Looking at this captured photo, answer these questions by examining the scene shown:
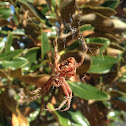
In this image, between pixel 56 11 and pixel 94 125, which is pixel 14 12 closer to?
pixel 56 11

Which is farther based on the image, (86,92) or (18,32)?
(18,32)

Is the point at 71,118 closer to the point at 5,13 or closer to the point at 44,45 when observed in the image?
the point at 44,45

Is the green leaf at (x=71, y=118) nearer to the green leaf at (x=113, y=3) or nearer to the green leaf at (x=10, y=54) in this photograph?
the green leaf at (x=10, y=54)

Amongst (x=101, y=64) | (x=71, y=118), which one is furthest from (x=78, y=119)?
(x=101, y=64)

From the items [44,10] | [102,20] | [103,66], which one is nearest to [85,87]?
[103,66]

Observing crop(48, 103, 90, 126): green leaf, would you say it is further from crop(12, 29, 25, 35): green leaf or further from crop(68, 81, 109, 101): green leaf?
crop(12, 29, 25, 35): green leaf

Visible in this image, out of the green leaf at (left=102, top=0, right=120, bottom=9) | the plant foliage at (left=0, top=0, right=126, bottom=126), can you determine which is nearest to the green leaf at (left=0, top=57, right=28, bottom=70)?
the plant foliage at (left=0, top=0, right=126, bottom=126)
